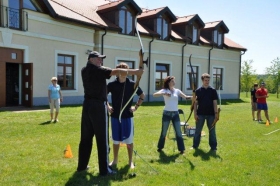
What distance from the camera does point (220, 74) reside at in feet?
88.6

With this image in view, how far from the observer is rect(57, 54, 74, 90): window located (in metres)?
16.0

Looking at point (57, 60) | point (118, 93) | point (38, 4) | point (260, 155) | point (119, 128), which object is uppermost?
point (38, 4)

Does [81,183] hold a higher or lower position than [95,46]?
lower

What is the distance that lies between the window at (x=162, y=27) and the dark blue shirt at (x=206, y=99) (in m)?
15.3

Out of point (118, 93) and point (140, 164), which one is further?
Result: point (140, 164)

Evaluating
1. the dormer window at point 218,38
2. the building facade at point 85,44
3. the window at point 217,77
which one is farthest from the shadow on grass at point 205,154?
the dormer window at point 218,38

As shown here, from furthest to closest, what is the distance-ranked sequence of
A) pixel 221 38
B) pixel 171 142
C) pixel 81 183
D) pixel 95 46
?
pixel 221 38
pixel 95 46
pixel 171 142
pixel 81 183

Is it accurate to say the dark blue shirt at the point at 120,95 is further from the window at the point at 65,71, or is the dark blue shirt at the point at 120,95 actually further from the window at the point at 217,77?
the window at the point at 217,77

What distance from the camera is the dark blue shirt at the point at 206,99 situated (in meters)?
6.59

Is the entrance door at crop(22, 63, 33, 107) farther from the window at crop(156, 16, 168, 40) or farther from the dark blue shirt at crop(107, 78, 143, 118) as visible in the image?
the window at crop(156, 16, 168, 40)

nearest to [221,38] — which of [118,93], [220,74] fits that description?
[220,74]

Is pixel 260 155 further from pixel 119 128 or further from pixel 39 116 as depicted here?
pixel 39 116

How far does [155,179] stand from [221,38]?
78.3ft

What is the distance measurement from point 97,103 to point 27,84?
35.4 feet
